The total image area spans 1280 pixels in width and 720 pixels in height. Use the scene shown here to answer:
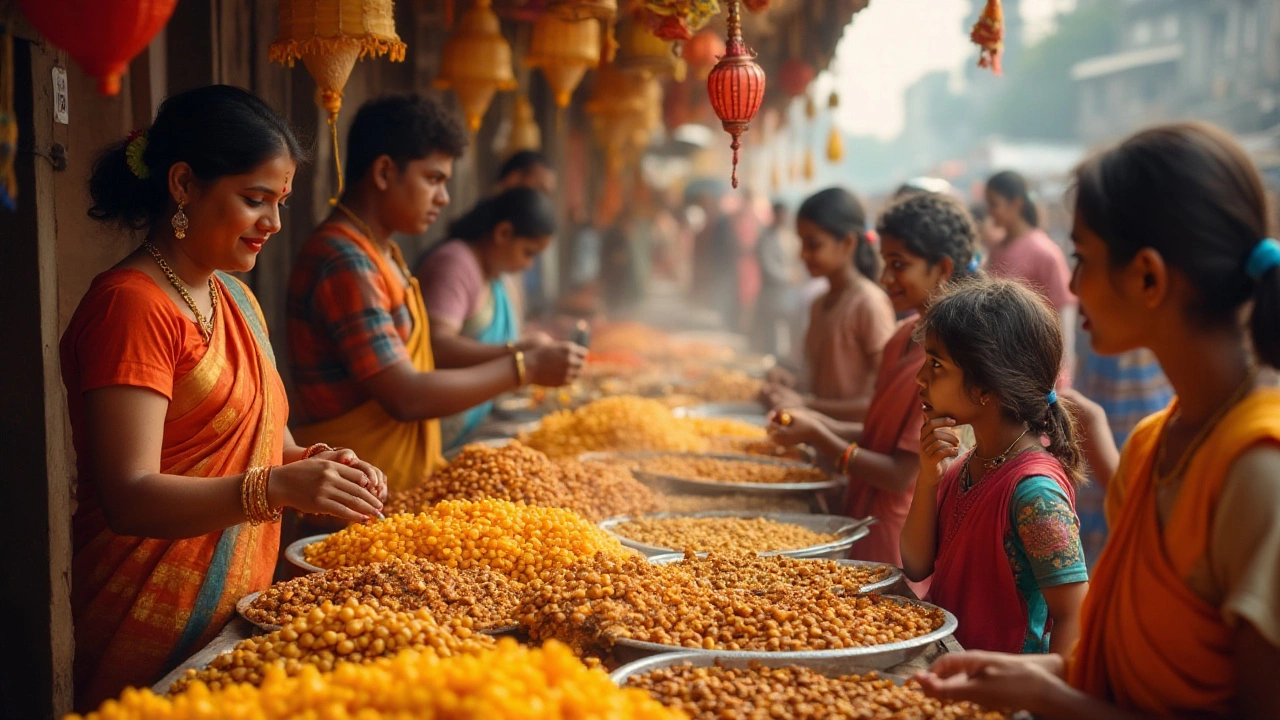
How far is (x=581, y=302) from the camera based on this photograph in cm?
1029

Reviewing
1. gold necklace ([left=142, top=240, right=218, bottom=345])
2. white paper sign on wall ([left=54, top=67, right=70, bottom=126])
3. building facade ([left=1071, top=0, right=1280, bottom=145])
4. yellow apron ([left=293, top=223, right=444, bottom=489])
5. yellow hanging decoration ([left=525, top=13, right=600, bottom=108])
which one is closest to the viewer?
gold necklace ([left=142, top=240, right=218, bottom=345])

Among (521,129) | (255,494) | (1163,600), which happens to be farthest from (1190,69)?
(255,494)

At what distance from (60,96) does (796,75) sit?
568 cm

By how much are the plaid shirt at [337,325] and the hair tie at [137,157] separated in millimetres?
1063

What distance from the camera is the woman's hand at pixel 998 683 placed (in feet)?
5.09

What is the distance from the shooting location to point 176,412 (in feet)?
6.98

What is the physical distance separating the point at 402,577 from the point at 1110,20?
1465 inches

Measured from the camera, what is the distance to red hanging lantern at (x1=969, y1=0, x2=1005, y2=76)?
3.05m

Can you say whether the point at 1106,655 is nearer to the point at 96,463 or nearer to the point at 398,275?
the point at 96,463

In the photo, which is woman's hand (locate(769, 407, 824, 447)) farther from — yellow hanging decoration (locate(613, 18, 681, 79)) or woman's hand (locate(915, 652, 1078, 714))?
woman's hand (locate(915, 652, 1078, 714))

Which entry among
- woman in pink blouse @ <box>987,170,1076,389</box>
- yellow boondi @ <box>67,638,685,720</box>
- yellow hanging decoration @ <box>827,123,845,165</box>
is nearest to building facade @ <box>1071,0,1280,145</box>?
yellow hanging decoration @ <box>827,123,845,165</box>

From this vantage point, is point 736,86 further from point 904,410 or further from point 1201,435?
point 1201,435

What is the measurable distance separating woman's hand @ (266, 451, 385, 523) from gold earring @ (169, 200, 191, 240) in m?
0.51

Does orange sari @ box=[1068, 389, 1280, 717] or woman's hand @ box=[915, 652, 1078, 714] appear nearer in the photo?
orange sari @ box=[1068, 389, 1280, 717]
